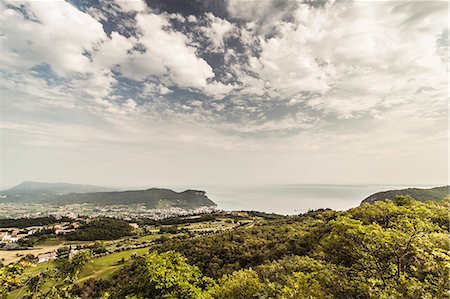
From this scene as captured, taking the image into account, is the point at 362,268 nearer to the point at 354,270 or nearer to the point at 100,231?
the point at 354,270

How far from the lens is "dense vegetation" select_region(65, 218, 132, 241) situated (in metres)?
80.9

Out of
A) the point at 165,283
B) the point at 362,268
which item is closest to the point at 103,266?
the point at 165,283

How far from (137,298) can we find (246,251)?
97.5ft

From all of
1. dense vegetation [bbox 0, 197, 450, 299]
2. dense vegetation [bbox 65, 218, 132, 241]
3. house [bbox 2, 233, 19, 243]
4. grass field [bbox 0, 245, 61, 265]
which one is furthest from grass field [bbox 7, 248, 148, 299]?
house [bbox 2, 233, 19, 243]

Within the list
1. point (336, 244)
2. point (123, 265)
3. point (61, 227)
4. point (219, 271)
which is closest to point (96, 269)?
point (123, 265)

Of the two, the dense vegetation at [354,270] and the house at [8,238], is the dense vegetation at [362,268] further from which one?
the house at [8,238]

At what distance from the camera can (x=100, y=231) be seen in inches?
3383

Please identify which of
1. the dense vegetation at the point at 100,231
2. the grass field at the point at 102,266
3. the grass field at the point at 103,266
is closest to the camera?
the grass field at the point at 102,266

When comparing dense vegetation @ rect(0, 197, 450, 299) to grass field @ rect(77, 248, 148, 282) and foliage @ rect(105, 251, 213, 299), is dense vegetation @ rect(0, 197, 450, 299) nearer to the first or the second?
foliage @ rect(105, 251, 213, 299)

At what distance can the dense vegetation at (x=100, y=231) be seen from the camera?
80.9 meters

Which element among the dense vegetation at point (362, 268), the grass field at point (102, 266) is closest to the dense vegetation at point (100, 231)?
the grass field at point (102, 266)

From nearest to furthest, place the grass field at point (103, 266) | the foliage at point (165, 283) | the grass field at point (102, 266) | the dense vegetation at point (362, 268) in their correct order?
the dense vegetation at point (362, 268), the foliage at point (165, 283), the grass field at point (102, 266), the grass field at point (103, 266)

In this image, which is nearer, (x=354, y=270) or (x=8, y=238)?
(x=354, y=270)

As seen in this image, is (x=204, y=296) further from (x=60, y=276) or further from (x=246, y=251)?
(x=246, y=251)
